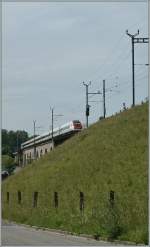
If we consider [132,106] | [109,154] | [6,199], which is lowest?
[6,199]

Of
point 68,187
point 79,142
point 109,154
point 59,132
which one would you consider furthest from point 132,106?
point 59,132

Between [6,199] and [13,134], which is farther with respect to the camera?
[13,134]

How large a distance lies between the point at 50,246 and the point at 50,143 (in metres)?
82.3

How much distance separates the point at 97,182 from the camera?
128 ft

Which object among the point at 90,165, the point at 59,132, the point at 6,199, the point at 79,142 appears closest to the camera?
the point at 90,165

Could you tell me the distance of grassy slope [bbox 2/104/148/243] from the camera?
2242cm

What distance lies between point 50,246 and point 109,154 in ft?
96.1

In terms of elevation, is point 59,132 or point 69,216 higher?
point 59,132

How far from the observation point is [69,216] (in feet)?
96.2

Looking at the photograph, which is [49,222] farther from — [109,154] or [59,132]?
[59,132]

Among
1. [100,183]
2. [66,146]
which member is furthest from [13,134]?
[100,183]

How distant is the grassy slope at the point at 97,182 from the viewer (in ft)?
73.6

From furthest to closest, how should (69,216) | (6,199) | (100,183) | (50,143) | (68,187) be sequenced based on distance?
(50,143)
(6,199)
(68,187)
(100,183)
(69,216)

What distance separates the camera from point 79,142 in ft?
197
